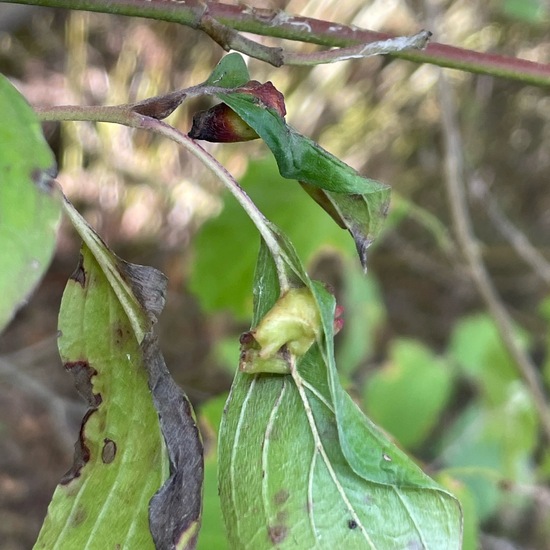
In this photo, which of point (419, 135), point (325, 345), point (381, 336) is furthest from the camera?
point (381, 336)

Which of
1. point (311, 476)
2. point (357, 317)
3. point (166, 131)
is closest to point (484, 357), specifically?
point (357, 317)

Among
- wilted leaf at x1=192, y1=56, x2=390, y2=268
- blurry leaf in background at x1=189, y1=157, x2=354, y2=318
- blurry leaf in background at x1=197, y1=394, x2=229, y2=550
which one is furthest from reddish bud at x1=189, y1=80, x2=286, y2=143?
blurry leaf in background at x1=189, y1=157, x2=354, y2=318

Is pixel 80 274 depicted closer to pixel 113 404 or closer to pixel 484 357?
pixel 113 404

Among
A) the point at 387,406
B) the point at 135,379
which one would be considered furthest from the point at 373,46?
the point at 387,406

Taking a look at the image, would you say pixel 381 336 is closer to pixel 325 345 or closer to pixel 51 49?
pixel 51 49

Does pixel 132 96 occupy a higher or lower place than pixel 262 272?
higher

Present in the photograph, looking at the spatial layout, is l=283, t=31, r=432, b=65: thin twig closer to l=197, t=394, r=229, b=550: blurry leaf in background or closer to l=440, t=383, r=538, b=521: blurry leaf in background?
l=197, t=394, r=229, b=550: blurry leaf in background

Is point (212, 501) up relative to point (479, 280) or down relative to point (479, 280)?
down

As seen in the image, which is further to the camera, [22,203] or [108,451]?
[108,451]
